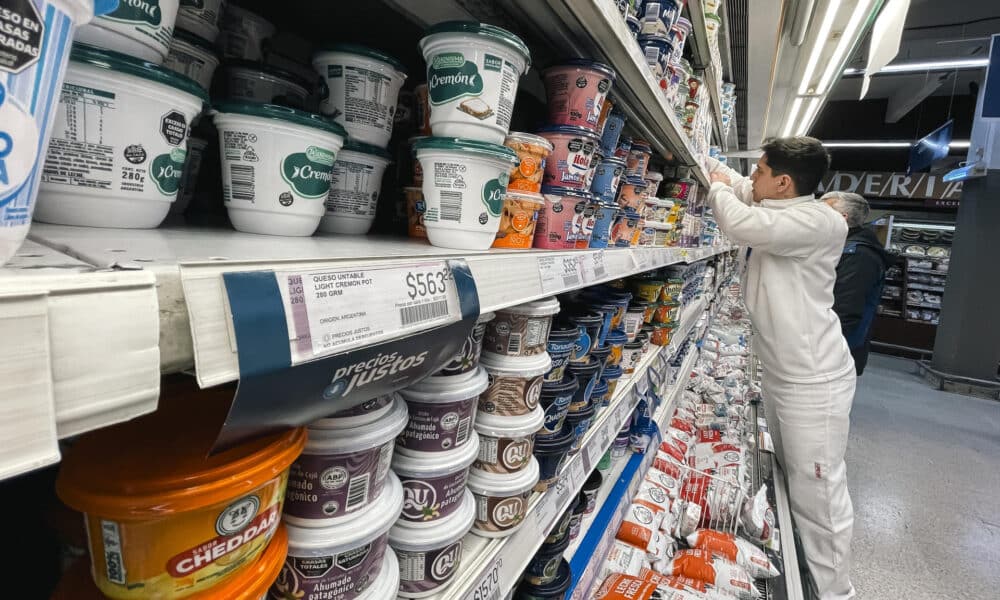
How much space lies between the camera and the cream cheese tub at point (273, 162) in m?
0.53

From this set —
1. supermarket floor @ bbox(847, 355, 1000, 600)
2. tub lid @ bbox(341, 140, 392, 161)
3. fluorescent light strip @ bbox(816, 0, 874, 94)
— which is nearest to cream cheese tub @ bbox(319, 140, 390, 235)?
tub lid @ bbox(341, 140, 392, 161)

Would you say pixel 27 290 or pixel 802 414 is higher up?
pixel 27 290

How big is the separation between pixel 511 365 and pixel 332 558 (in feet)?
1.46

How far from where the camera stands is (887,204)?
1019 cm

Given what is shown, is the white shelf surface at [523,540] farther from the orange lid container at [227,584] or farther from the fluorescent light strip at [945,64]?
the fluorescent light strip at [945,64]

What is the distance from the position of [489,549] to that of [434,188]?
66 cm

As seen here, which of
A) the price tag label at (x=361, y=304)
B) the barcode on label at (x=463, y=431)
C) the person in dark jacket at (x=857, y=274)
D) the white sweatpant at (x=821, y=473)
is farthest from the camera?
the person in dark jacket at (x=857, y=274)

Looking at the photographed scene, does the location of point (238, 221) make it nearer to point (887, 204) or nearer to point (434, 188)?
point (434, 188)

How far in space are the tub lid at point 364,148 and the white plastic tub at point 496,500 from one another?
0.60 metres

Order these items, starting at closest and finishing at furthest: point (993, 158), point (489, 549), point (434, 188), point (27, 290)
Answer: point (27, 290), point (434, 188), point (489, 549), point (993, 158)

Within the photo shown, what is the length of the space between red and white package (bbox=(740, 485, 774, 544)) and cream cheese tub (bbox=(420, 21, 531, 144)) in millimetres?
1942

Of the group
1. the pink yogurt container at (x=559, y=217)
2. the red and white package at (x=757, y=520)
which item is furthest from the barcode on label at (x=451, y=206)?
the red and white package at (x=757, y=520)

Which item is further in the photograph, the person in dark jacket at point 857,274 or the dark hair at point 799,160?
the person in dark jacket at point 857,274

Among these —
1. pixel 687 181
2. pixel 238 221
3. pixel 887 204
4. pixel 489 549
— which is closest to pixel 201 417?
pixel 238 221
